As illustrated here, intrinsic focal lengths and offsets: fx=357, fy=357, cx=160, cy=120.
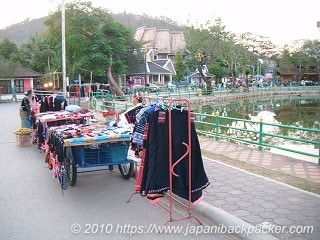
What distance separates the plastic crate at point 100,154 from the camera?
20.4ft

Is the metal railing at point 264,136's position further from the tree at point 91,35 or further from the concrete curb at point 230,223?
the tree at point 91,35

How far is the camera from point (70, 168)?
6609 millimetres

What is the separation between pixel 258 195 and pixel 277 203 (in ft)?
1.43

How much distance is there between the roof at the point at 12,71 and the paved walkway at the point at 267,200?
3258cm

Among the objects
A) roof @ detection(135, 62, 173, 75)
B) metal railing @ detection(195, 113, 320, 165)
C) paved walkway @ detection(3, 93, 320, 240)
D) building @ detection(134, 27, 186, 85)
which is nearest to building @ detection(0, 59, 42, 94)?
roof @ detection(135, 62, 173, 75)

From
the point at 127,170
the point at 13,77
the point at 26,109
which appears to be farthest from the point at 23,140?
the point at 13,77

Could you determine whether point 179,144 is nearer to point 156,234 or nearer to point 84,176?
point 156,234

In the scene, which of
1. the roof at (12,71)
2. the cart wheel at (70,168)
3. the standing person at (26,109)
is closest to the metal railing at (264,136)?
the cart wheel at (70,168)

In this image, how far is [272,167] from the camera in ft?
26.3

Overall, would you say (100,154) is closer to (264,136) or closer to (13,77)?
(264,136)

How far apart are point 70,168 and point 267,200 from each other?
3.51m

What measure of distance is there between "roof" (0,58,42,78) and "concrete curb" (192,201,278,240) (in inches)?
1369

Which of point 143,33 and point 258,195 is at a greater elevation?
point 143,33

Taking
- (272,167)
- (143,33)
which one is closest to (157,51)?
(143,33)
